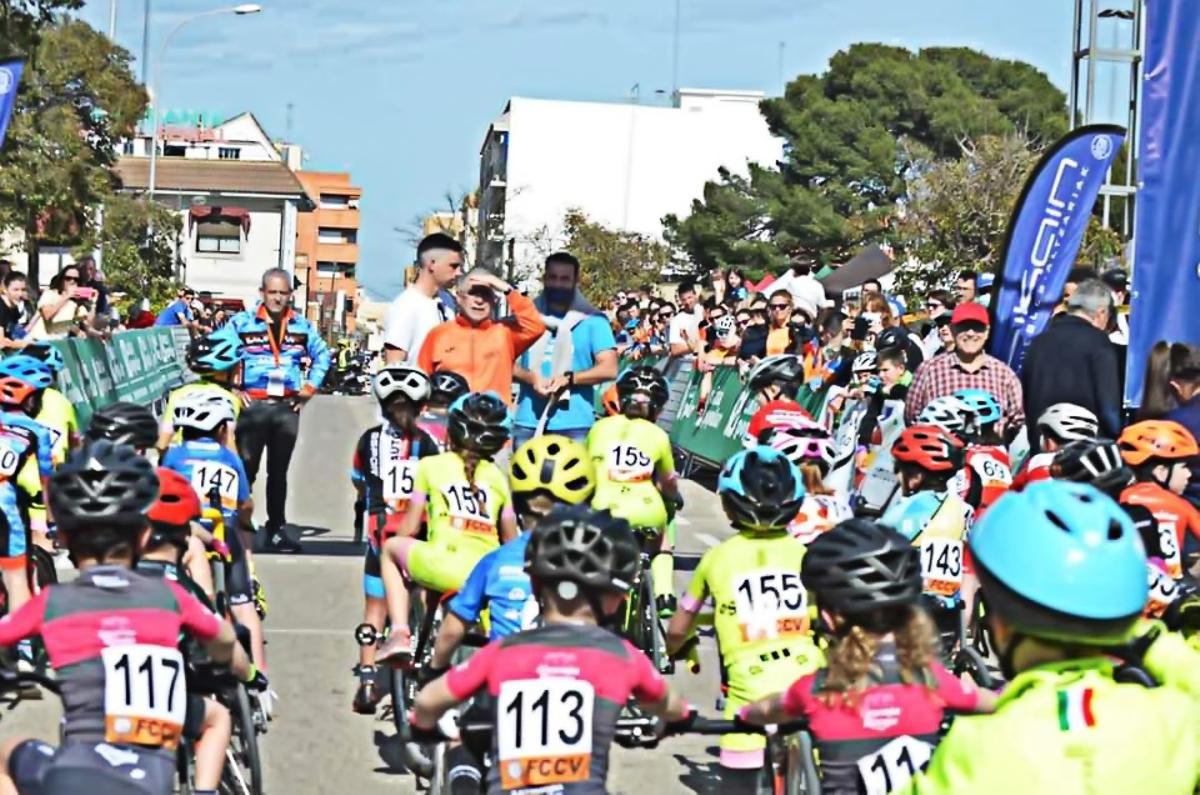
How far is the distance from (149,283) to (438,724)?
177ft

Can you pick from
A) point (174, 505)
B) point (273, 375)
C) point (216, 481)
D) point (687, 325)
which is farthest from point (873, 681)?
point (687, 325)

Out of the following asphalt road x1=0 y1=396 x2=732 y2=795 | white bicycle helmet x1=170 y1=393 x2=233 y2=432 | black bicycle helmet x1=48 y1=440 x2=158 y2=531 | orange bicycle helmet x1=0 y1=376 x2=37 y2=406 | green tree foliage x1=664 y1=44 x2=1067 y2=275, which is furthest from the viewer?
green tree foliage x1=664 y1=44 x2=1067 y2=275

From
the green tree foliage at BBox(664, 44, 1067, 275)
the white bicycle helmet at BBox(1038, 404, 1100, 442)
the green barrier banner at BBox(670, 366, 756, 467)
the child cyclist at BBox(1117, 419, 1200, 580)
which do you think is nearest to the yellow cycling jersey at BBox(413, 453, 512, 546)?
the child cyclist at BBox(1117, 419, 1200, 580)

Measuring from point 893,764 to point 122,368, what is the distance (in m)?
24.0

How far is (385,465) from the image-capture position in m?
11.5

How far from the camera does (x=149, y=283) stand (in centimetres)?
5875

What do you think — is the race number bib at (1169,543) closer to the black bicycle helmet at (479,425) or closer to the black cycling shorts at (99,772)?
the black bicycle helmet at (479,425)

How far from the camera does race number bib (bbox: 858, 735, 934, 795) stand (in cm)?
584

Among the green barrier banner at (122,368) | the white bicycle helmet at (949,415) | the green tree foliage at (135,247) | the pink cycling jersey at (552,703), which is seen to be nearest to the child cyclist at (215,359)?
the white bicycle helmet at (949,415)

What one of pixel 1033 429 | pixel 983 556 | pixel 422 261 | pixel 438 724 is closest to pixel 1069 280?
pixel 1033 429

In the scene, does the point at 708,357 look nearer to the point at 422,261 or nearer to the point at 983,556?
the point at 422,261

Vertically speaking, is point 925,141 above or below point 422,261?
above

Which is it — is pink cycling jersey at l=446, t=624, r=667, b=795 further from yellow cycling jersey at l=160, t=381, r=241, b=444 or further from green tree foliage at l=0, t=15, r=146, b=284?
green tree foliage at l=0, t=15, r=146, b=284

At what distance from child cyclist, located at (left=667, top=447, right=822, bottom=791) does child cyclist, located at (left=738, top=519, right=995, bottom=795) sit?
3.97ft
